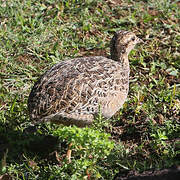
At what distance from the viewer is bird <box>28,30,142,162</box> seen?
16.0ft

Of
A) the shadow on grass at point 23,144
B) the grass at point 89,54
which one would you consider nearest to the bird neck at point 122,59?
the grass at point 89,54

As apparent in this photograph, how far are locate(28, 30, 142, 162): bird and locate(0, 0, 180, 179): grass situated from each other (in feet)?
1.17

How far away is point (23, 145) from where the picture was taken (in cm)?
557

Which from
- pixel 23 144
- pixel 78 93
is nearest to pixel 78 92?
pixel 78 93

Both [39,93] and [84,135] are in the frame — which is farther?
[39,93]

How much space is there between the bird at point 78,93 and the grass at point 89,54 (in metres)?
0.36

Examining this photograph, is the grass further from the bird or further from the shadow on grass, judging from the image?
the bird

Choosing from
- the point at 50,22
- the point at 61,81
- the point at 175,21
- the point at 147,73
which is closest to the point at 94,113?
the point at 61,81

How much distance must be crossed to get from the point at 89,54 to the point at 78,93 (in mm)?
2447

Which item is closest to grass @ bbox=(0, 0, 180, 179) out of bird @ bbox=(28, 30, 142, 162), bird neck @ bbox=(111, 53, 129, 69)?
bird @ bbox=(28, 30, 142, 162)

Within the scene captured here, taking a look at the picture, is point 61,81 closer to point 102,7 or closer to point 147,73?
point 147,73

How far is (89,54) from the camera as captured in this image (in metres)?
7.32

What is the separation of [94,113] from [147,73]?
2247 mm

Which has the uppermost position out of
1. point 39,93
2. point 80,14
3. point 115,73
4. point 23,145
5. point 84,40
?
point 80,14
